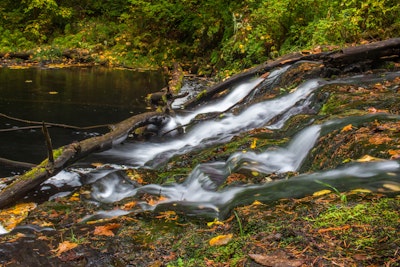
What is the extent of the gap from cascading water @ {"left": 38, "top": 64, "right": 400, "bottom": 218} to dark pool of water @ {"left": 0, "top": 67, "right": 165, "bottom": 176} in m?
1.48

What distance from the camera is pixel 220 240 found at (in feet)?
8.43

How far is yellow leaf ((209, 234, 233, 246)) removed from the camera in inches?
99.3

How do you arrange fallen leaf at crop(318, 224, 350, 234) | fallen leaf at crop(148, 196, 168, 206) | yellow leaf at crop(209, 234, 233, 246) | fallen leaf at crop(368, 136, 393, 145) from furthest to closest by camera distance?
1. fallen leaf at crop(148, 196, 168, 206)
2. fallen leaf at crop(368, 136, 393, 145)
3. yellow leaf at crop(209, 234, 233, 246)
4. fallen leaf at crop(318, 224, 350, 234)

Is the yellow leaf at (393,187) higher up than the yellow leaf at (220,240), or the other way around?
the yellow leaf at (393,187)

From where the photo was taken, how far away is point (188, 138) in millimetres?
6973

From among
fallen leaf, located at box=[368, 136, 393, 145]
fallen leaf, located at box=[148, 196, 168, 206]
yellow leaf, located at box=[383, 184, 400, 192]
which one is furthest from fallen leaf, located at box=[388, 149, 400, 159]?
fallen leaf, located at box=[148, 196, 168, 206]

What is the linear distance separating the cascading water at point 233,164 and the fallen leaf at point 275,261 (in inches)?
41.4

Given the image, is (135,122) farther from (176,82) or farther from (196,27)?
(196,27)

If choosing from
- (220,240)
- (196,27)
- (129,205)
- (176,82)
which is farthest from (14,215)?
(196,27)

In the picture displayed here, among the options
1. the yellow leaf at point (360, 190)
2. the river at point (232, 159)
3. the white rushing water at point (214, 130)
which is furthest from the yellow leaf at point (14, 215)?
the yellow leaf at point (360, 190)

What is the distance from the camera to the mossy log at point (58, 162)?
4.26 metres

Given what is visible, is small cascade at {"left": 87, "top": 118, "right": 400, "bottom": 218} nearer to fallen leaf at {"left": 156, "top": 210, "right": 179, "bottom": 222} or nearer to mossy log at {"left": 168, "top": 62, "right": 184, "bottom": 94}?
fallen leaf at {"left": 156, "top": 210, "right": 179, "bottom": 222}

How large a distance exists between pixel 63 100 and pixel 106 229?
7653 millimetres

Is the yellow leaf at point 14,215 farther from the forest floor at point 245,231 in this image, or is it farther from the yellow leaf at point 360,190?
the yellow leaf at point 360,190
